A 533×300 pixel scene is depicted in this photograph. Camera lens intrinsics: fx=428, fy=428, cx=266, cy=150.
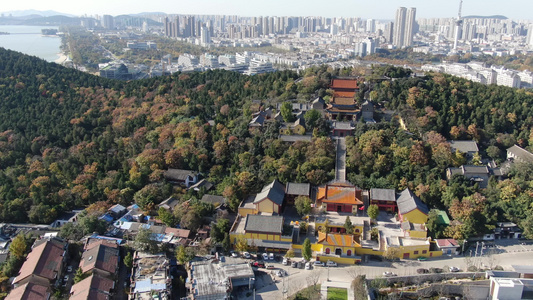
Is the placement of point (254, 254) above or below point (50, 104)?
below

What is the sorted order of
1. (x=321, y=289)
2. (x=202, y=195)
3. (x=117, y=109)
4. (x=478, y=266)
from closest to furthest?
(x=321, y=289) → (x=478, y=266) → (x=202, y=195) → (x=117, y=109)

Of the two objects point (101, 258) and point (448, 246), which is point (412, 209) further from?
point (101, 258)

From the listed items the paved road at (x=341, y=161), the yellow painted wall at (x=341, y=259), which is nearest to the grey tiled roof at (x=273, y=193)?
the paved road at (x=341, y=161)

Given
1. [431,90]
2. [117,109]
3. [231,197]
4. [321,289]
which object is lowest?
[321,289]

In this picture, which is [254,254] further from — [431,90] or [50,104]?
[50,104]

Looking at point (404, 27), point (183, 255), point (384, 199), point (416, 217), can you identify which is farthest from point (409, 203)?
point (404, 27)

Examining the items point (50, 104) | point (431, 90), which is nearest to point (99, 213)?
point (50, 104)
